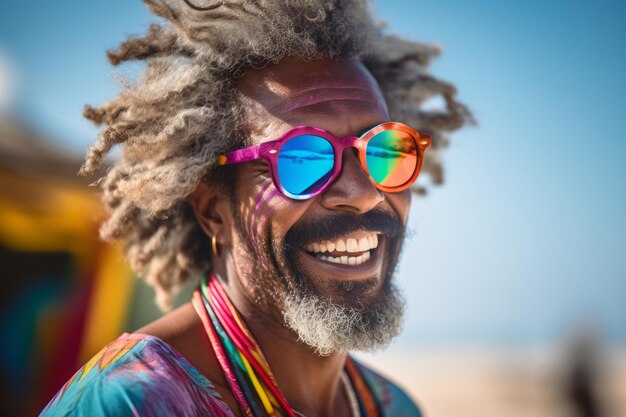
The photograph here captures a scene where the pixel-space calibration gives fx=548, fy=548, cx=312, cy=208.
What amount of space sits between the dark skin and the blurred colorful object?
3389 mm

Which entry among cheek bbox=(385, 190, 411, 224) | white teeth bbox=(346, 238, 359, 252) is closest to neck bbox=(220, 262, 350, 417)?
white teeth bbox=(346, 238, 359, 252)

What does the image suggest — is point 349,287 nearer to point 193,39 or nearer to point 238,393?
point 238,393

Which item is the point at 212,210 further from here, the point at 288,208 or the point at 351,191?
the point at 351,191

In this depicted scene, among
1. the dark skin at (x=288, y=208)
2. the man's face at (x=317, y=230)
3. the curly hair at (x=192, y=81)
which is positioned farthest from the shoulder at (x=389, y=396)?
the curly hair at (x=192, y=81)

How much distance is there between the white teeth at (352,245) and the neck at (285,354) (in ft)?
1.32

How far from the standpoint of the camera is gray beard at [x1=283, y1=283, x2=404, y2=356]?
2.20 meters

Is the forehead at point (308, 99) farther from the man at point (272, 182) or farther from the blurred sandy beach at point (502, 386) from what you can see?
the blurred sandy beach at point (502, 386)

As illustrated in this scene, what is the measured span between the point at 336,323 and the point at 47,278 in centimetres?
476

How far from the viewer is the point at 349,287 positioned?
7.59 feet

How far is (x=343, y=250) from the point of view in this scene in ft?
7.66

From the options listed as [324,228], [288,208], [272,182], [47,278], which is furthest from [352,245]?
[47,278]

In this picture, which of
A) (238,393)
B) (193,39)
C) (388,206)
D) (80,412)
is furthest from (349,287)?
(193,39)

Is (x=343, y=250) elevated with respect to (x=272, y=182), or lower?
lower

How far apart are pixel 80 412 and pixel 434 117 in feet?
8.19
